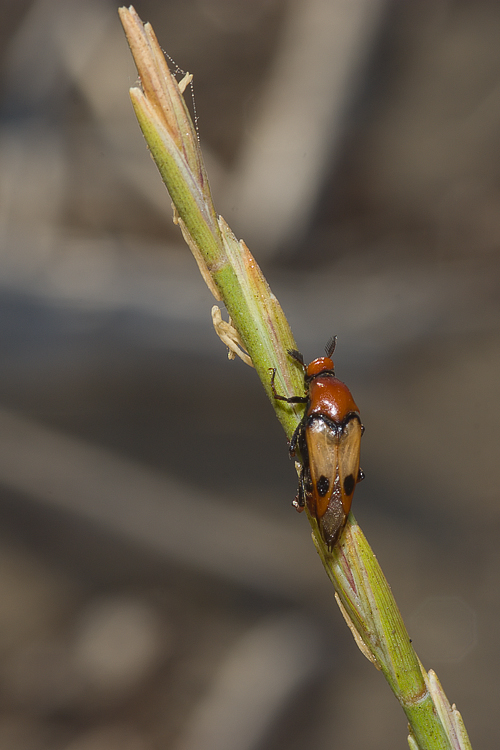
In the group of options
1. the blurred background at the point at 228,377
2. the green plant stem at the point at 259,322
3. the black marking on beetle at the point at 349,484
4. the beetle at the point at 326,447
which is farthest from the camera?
the blurred background at the point at 228,377

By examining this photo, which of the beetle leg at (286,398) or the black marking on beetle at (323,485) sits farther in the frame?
the black marking on beetle at (323,485)

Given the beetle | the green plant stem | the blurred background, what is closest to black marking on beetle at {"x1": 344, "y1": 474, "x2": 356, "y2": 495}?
the beetle

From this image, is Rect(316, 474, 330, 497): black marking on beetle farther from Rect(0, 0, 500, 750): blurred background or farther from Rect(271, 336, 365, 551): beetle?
Rect(0, 0, 500, 750): blurred background

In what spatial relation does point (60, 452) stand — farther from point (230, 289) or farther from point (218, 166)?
point (230, 289)

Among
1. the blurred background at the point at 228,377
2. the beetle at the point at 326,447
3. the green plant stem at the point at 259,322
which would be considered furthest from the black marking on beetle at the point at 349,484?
the blurred background at the point at 228,377

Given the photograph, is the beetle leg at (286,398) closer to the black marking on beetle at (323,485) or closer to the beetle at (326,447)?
the beetle at (326,447)

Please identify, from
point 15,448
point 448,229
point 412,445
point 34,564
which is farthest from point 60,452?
point 448,229

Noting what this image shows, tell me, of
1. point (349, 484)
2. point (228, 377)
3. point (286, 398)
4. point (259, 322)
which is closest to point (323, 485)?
point (349, 484)
